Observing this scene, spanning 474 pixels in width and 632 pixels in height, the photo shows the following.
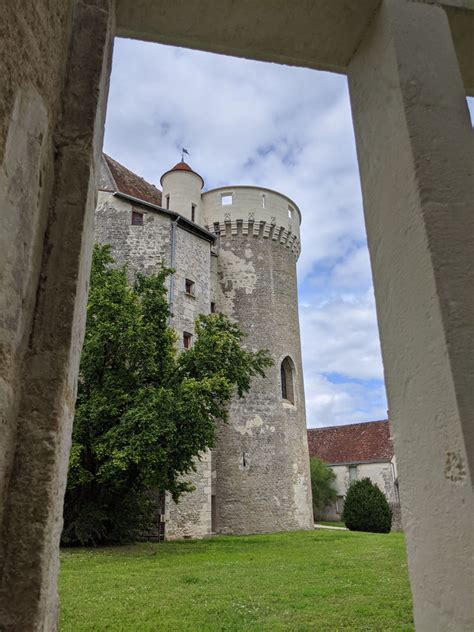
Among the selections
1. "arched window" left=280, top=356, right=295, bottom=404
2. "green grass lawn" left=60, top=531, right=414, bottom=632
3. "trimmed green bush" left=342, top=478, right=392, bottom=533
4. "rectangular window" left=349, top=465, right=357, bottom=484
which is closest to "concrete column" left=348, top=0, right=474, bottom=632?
"green grass lawn" left=60, top=531, right=414, bottom=632

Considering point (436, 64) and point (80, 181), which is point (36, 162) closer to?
point (80, 181)

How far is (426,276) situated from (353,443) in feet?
127

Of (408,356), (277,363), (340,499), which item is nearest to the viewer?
(408,356)

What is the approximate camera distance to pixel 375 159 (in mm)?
2176

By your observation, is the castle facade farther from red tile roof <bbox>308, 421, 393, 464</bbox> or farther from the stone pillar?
the stone pillar

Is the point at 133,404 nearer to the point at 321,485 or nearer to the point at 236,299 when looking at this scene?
the point at 236,299

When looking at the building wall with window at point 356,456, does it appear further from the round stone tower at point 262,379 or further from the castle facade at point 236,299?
the castle facade at point 236,299

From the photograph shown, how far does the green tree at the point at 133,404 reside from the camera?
12.4 m

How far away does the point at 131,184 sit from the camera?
23.6 metres

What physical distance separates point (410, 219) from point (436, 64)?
2.32ft

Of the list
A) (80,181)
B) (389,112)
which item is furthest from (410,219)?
A: (80,181)

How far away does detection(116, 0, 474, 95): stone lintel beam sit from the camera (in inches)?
89.4

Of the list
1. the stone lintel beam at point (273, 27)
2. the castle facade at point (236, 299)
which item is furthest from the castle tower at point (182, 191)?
the stone lintel beam at point (273, 27)

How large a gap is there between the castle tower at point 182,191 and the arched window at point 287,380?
8.16 m
